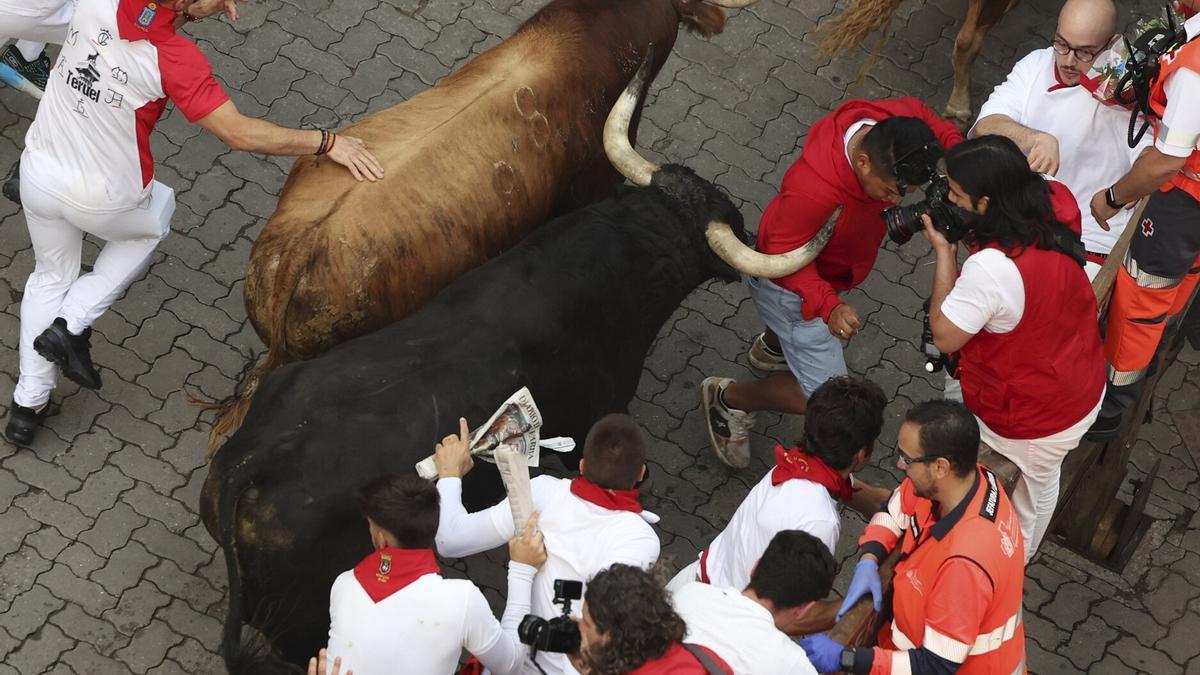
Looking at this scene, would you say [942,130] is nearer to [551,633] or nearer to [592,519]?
[592,519]

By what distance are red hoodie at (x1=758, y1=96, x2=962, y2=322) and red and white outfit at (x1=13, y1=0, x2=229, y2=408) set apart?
2354 millimetres

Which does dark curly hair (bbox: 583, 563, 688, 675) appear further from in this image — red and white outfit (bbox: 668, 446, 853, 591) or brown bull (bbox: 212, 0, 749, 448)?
brown bull (bbox: 212, 0, 749, 448)

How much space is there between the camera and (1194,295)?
5.88m

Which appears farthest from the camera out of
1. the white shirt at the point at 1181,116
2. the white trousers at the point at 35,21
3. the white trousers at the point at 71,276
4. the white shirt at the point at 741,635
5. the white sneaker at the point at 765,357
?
the white sneaker at the point at 765,357

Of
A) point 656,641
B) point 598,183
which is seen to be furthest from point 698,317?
point 656,641

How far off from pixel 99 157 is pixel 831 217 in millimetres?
3049

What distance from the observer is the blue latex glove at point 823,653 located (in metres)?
3.90

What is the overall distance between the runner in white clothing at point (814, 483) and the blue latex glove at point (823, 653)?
288 mm

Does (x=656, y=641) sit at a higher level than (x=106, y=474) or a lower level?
higher

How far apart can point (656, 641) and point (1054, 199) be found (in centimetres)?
251

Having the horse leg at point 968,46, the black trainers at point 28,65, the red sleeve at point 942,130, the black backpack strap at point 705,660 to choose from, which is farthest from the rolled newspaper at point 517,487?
the horse leg at point 968,46

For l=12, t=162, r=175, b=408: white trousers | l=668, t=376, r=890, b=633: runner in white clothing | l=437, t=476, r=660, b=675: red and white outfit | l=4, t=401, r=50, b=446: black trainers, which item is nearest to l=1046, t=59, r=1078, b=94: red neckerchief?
l=668, t=376, r=890, b=633: runner in white clothing

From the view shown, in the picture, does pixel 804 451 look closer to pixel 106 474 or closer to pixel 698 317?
pixel 698 317

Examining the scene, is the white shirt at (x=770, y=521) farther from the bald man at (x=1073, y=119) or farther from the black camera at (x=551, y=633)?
the bald man at (x=1073, y=119)
